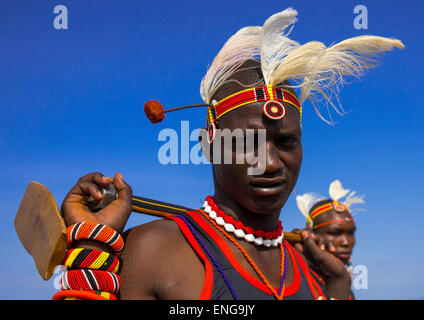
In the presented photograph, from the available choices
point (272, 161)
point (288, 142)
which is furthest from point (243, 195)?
point (288, 142)

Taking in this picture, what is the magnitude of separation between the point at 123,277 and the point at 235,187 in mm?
925

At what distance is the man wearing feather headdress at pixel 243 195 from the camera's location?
2760mm

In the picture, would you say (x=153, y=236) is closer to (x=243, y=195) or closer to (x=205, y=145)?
(x=243, y=195)

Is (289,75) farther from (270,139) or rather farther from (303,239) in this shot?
(303,239)

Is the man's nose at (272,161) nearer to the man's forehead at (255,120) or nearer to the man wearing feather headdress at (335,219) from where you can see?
the man's forehead at (255,120)

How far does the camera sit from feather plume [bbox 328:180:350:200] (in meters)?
8.22

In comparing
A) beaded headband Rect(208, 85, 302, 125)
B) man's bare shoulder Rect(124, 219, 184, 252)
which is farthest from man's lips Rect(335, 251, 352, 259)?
man's bare shoulder Rect(124, 219, 184, 252)

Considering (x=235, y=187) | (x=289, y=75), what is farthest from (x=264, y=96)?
(x=235, y=187)

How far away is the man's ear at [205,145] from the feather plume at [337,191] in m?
5.20

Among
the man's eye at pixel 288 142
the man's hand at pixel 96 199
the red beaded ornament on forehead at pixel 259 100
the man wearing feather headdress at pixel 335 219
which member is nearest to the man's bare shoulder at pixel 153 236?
the man's hand at pixel 96 199

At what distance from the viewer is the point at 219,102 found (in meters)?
3.33

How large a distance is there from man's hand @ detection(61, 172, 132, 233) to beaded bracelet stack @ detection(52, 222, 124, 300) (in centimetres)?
9

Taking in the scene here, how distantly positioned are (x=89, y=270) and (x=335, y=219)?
595cm
